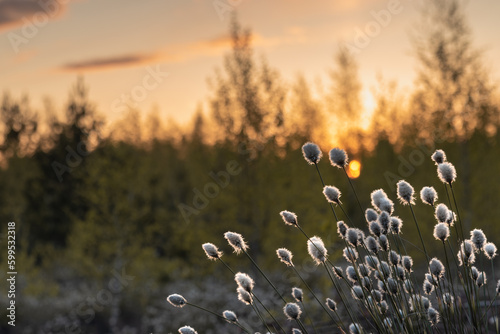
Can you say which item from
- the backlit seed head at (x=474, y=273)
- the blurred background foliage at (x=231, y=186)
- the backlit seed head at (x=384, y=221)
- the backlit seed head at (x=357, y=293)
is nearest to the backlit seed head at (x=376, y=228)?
the backlit seed head at (x=384, y=221)

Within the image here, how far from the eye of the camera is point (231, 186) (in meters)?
13.9

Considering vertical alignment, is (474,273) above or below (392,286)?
below

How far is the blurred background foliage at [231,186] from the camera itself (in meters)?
12.8

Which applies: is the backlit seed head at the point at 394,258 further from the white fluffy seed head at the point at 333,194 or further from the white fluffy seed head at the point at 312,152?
the white fluffy seed head at the point at 312,152

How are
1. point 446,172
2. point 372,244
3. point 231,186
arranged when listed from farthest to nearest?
point 231,186
point 372,244
point 446,172

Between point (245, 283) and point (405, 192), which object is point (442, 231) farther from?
point (245, 283)

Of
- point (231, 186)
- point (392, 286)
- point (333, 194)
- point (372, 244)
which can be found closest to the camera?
point (333, 194)

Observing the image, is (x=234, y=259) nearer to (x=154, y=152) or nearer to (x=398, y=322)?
(x=398, y=322)

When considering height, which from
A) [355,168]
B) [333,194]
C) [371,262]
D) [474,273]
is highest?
[333,194]

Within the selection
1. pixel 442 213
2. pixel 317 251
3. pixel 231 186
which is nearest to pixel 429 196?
pixel 442 213

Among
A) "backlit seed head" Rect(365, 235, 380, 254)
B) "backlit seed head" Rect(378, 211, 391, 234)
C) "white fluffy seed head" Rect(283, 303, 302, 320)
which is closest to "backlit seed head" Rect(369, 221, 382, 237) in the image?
"backlit seed head" Rect(378, 211, 391, 234)

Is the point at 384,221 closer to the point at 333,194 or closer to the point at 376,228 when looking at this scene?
the point at 376,228

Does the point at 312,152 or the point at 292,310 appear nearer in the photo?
the point at 312,152

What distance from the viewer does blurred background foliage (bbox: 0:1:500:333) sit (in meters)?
12.8
